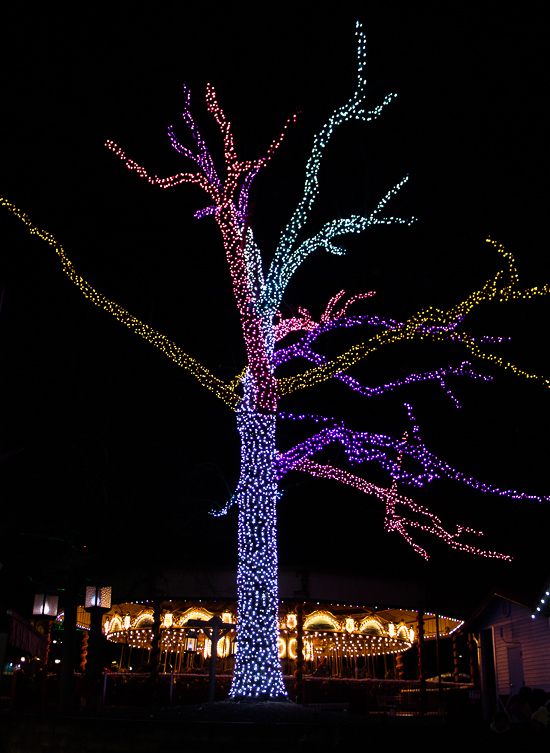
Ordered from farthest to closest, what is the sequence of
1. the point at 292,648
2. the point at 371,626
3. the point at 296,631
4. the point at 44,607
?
the point at 292,648 < the point at 371,626 < the point at 296,631 < the point at 44,607

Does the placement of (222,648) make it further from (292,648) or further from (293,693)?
(293,693)

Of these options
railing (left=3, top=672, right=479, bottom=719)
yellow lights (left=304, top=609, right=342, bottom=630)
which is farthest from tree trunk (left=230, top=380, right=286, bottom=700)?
yellow lights (left=304, top=609, right=342, bottom=630)

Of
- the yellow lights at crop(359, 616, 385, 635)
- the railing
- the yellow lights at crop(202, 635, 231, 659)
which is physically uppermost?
the yellow lights at crop(359, 616, 385, 635)

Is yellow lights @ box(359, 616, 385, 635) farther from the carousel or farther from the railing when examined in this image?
the railing

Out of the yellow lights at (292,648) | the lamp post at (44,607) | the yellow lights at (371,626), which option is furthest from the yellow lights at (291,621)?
the lamp post at (44,607)

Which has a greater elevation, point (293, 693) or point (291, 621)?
point (291, 621)

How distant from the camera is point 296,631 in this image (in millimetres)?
21734

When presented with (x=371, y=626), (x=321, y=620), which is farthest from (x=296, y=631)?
(x=371, y=626)

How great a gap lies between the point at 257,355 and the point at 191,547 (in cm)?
995

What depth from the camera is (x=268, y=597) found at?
13.2 meters

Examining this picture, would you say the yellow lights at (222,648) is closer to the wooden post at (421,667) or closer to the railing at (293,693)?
the railing at (293,693)

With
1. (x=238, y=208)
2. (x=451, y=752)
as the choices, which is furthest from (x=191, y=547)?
(x=451, y=752)

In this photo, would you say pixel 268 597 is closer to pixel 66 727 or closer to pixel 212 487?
pixel 66 727

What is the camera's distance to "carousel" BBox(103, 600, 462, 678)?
22.4m
